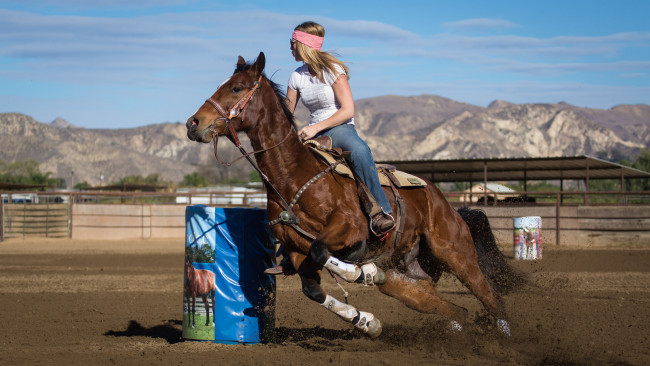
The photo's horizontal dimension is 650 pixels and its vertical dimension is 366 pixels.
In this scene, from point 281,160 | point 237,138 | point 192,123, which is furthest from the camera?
point 281,160

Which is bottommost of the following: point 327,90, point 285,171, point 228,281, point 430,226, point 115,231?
point 115,231

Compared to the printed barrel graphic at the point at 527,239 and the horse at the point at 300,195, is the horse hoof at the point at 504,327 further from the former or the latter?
the printed barrel graphic at the point at 527,239

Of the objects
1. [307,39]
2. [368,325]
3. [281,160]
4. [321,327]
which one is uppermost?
[307,39]

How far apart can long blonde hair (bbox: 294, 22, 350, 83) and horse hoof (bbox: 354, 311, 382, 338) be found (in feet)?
6.89

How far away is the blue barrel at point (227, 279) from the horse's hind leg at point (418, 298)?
1.20 meters

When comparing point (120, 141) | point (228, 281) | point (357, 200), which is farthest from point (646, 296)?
point (120, 141)

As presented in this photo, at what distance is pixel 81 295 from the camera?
33.4 feet

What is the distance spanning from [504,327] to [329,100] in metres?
2.84

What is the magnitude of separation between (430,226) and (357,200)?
107 cm

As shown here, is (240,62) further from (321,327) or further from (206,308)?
(321,327)

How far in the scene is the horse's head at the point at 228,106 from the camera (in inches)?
196

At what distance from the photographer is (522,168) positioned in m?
27.6

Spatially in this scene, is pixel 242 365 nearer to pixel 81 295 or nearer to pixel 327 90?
pixel 327 90

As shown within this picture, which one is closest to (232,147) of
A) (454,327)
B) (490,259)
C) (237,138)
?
(490,259)
